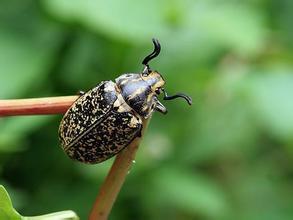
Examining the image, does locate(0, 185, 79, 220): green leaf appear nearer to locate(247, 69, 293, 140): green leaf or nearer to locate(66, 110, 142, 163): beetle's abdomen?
locate(66, 110, 142, 163): beetle's abdomen

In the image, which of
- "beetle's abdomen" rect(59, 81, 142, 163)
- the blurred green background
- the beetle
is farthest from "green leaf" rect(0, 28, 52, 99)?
"beetle's abdomen" rect(59, 81, 142, 163)

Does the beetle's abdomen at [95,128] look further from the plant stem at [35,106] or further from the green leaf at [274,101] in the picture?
the green leaf at [274,101]

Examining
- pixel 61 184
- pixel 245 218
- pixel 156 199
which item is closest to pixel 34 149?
pixel 61 184

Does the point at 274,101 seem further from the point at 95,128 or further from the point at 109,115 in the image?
the point at 95,128

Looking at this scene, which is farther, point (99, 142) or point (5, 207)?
point (99, 142)

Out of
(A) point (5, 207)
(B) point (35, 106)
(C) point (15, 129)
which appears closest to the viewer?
(B) point (35, 106)

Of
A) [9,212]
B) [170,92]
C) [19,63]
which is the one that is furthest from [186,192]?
[9,212]

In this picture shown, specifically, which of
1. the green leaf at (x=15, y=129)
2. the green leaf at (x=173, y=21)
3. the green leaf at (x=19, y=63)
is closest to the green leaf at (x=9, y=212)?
the green leaf at (x=15, y=129)

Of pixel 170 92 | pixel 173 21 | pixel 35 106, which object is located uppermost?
pixel 173 21
